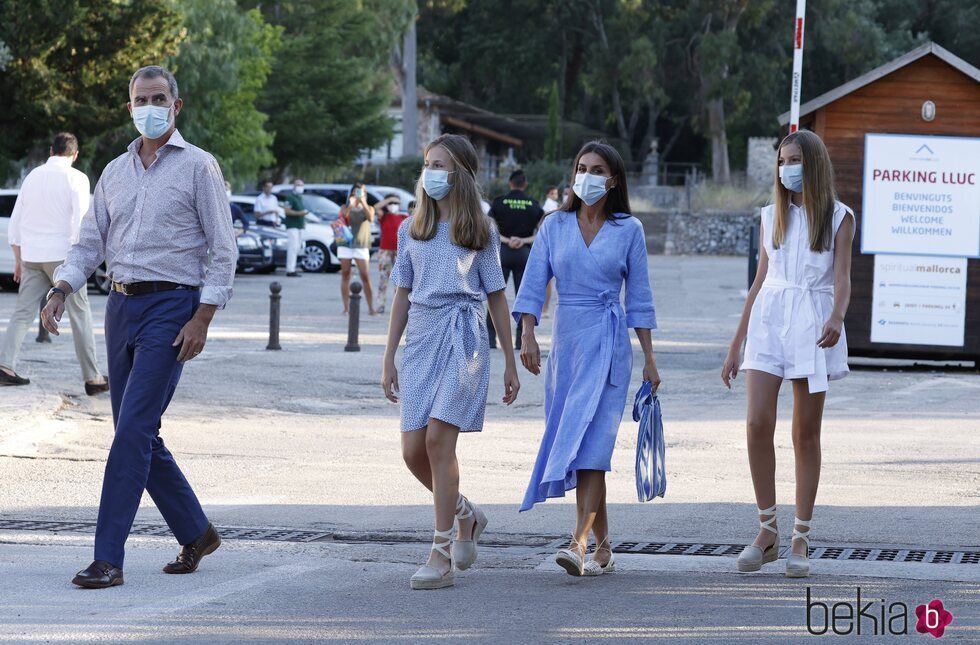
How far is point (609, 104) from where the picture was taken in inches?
2785

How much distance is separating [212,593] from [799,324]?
2677 millimetres

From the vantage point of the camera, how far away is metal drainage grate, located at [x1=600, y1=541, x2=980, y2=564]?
682cm

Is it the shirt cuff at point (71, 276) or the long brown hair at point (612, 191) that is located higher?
the long brown hair at point (612, 191)

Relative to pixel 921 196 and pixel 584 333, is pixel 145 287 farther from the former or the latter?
pixel 921 196

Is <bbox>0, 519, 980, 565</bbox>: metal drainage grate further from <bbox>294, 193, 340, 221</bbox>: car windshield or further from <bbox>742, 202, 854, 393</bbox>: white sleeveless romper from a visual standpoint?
<bbox>294, 193, 340, 221</bbox>: car windshield

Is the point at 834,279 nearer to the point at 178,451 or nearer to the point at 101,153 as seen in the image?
the point at 178,451

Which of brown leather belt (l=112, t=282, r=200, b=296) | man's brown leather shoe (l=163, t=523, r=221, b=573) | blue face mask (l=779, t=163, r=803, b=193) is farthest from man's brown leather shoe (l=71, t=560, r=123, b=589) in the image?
blue face mask (l=779, t=163, r=803, b=193)

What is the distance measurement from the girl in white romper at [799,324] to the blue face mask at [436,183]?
1.43m

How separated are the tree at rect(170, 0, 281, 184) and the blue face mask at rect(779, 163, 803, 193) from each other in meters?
31.4

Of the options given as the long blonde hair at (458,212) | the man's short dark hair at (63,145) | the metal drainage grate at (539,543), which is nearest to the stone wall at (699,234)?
the man's short dark hair at (63,145)

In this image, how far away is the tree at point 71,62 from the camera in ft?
101

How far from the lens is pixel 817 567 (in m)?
6.62

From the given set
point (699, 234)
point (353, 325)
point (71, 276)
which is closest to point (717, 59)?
point (699, 234)

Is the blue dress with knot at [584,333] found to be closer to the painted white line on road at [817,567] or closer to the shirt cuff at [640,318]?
the shirt cuff at [640,318]
